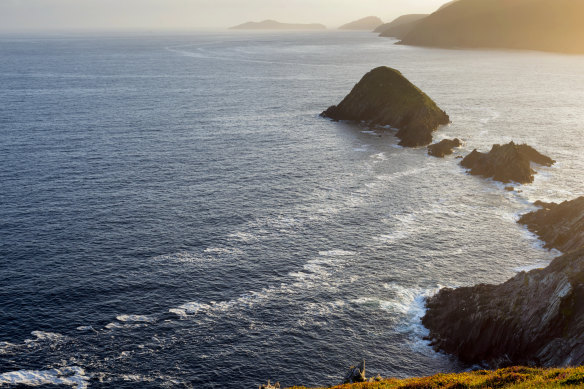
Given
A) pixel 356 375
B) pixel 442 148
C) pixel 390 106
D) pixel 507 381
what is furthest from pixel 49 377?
pixel 390 106

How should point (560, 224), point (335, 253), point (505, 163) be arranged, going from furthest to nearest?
point (505, 163) → point (560, 224) → point (335, 253)

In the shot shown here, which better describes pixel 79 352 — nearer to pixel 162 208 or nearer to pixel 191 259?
pixel 191 259

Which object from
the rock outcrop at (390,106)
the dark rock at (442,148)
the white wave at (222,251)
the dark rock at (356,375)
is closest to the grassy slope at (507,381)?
the dark rock at (356,375)

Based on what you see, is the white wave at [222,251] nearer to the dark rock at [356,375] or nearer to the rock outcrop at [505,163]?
the dark rock at [356,375]

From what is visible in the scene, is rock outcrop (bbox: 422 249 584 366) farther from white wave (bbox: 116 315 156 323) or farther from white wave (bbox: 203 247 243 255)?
white wave (bbox: 116 315 156 323)

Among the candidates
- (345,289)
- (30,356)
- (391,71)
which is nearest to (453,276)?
(345,289)

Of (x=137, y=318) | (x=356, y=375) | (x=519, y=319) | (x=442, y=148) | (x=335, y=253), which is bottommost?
(x=137, y=318)

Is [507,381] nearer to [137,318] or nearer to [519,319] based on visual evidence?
[519,319]
